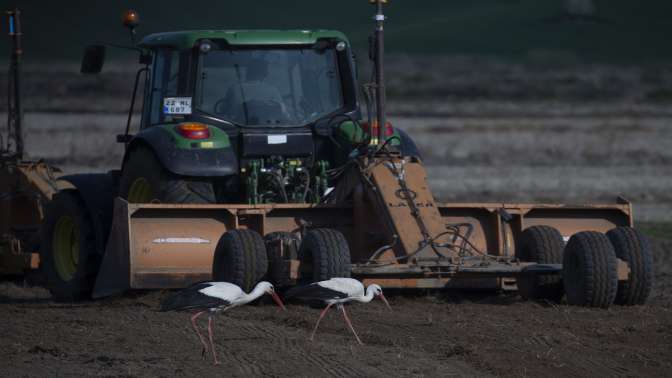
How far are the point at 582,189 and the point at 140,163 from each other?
13.4 metres

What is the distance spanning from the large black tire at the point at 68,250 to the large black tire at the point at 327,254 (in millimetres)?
2608

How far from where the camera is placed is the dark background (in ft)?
224

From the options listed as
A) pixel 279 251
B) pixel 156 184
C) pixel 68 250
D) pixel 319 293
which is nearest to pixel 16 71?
pixel 68 250

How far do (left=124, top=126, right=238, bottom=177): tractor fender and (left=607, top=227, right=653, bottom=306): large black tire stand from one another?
3.37 metres

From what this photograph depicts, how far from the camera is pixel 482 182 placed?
25.2 meters

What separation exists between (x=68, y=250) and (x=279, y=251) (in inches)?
120

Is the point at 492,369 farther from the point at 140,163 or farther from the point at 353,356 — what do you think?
the point at 140,163

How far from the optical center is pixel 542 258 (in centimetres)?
1162

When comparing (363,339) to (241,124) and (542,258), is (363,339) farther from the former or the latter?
(241,124)

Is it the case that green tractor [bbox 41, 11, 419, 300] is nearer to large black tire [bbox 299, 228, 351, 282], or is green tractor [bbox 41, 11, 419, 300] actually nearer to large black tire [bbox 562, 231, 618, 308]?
large black tire [bbox 299, 228, 351, 282]

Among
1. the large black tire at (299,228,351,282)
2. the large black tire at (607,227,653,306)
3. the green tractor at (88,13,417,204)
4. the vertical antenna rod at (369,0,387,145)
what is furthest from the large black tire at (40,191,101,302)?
the large black tire at (607,227,653,306)

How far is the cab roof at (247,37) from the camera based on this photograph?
495 inches

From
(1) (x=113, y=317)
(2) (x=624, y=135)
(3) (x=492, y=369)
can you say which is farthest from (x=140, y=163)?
(2) (x=624, y=135)

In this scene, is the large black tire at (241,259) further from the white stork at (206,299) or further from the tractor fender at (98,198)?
the tractor fender at (98,198)
